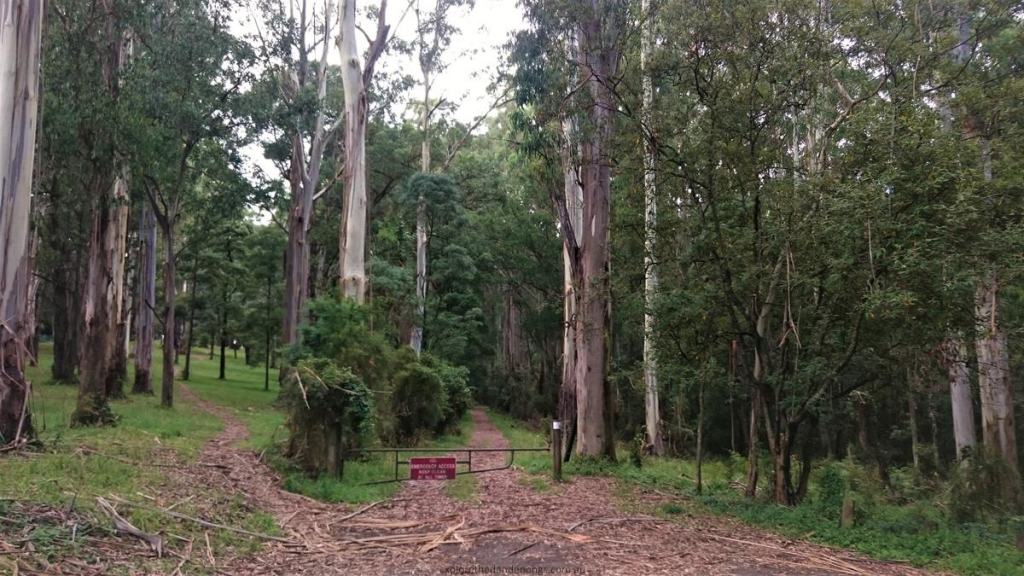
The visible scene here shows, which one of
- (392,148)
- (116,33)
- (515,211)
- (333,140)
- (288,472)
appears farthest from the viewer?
(515,211)

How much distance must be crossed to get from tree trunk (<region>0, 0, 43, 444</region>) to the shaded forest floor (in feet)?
3.02

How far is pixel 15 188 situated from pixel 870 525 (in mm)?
12931

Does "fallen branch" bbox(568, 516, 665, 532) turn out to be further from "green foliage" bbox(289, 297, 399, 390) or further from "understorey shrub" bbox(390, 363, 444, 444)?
"understorey shrub" bbox(390, 363, 444, 444)

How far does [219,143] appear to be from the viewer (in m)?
21.8

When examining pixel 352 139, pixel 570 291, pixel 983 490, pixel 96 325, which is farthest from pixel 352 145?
pixel 983 490

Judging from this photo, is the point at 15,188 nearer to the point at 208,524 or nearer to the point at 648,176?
the point at 208,524

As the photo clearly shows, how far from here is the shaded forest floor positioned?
645 cm

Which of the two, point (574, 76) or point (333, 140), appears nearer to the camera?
point (574, 76)

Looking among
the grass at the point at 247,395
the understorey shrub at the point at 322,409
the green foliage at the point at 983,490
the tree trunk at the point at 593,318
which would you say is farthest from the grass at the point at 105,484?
the green foliage at the point at 983,490

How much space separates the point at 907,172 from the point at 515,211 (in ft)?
90.6

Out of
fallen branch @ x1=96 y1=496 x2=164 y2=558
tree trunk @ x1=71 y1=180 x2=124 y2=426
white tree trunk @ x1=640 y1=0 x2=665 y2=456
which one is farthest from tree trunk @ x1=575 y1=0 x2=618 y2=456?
tree trunk @ x1=71 y1=180 x2=124 y2=426

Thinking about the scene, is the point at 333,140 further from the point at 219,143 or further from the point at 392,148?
the point at 219,143

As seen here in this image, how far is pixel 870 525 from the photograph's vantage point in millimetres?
9586

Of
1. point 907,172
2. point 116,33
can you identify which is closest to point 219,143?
point 116,33
